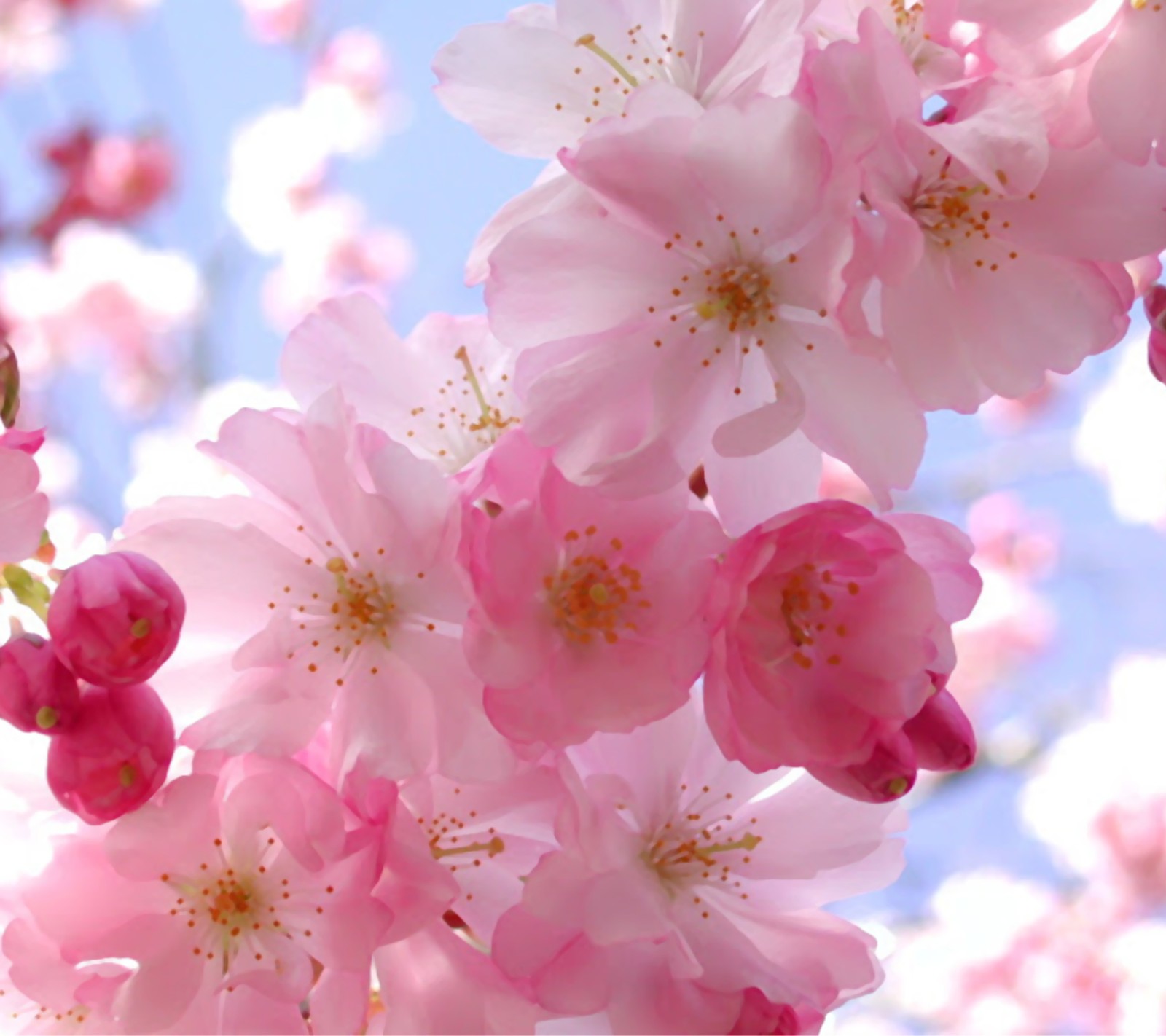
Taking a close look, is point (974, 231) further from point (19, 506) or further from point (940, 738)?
point (19, 506)

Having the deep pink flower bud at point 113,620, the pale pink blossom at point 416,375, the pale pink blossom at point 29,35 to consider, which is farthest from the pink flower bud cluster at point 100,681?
the pale pink blossom at point 29,35

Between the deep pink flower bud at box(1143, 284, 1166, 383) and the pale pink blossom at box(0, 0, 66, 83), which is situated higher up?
the pale pink blossom at box(0, 0, 66, 83)

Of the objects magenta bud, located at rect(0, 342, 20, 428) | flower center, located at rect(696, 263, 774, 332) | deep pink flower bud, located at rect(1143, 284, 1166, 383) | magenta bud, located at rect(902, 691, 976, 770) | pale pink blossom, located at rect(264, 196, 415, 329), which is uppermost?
pale pink blossom, located at rect(264, 196, 415, 329)

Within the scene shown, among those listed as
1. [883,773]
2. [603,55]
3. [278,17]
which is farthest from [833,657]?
[278,17]

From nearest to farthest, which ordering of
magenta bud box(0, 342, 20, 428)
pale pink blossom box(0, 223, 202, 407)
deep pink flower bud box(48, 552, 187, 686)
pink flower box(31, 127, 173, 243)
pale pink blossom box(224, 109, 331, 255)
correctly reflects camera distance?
1. deep pink flower bud box(48, 552, 187, 686)
2. magenta bud box(0, 342, 20, 428)
3. pink flower box(31, 127, 173, 243)
4. pale pink blossom box(0, 223, 202, 407)
5. pale pink blossom box(224, 109, 331, 255)

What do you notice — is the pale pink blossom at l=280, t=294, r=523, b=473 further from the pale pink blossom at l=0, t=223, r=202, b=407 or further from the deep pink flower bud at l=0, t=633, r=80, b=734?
the pale pink blossom at l=0, t=223, r=202, b=407

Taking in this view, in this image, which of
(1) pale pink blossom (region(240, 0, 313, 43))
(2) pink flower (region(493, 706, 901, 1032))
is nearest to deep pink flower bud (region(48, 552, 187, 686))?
(2) pink flower (region(493, 706, 901, 1032))

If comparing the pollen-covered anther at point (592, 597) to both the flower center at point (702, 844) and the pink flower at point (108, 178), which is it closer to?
the flower center at point (702, 844)
